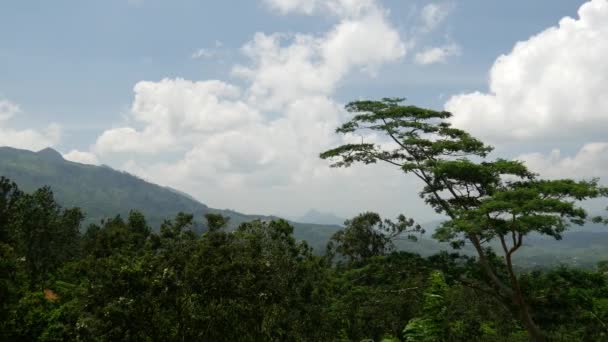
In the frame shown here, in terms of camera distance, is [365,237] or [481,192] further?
[365,237]

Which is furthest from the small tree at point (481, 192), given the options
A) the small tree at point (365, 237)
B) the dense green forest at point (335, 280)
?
the small tree at point (365, 237)

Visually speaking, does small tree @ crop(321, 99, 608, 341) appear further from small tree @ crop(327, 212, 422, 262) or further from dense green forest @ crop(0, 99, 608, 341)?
small tree @ crop(327, 212, 422, 262)

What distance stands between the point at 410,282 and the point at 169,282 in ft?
49.5

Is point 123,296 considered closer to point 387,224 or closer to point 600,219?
point 600,219

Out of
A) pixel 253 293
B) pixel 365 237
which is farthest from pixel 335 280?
pixel 365 237

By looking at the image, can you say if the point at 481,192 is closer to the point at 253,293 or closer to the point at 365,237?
the point at 253,293

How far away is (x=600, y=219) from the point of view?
16.5 m

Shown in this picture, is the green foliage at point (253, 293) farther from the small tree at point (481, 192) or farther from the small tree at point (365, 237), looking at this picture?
the small tree at point (365, 237)

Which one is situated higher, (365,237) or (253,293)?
(365,237)

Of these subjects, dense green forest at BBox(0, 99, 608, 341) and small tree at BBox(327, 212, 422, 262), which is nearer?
dense green forest at BBox(0, 99, 608, 341)

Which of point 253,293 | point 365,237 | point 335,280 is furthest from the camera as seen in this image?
point 365,237

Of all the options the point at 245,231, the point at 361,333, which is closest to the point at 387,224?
the point at 361,333

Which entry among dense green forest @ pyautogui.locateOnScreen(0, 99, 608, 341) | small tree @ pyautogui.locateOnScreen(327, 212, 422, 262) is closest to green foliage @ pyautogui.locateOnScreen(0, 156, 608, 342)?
dense green forest @ pyautogui.locateOnScreen(0, 99, 608, 341)

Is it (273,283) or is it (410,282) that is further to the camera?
(410,282)
